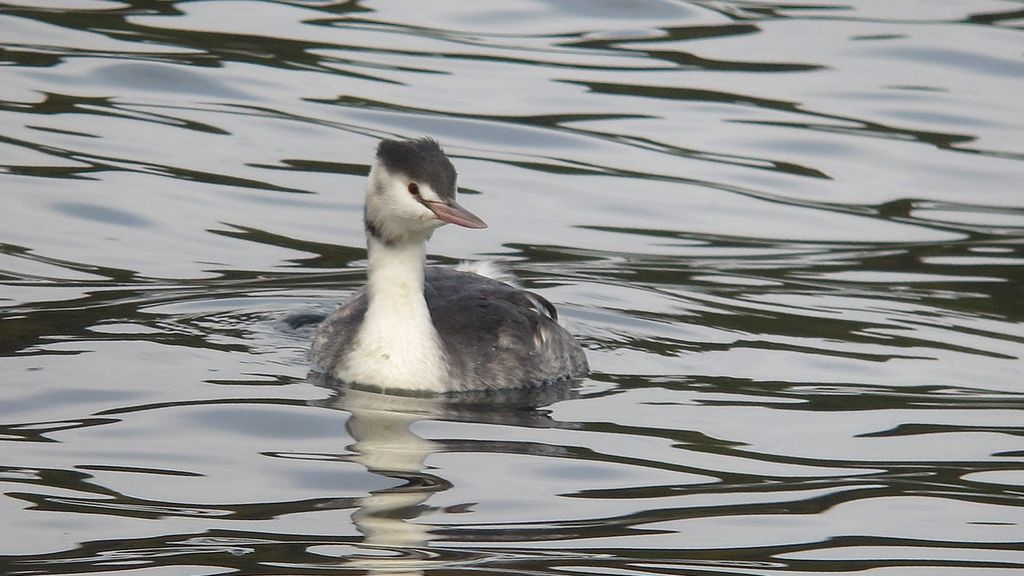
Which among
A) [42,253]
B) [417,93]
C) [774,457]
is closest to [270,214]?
[42,253]

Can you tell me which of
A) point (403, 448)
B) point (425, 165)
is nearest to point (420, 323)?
point (425, 165)

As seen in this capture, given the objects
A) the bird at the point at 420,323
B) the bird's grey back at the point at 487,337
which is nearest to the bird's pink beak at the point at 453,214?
the bird at the point at 420,323

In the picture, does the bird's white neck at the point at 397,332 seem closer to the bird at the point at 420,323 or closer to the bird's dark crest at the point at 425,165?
the bird at the point at 420,323

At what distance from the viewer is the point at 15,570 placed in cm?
570

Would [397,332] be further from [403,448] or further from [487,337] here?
[403,448]

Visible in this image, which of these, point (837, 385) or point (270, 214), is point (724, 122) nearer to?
point (270, 214)

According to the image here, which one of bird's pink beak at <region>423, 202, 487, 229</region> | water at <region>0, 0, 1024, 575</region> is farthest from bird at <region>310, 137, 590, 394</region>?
water at <region>0, 0, 1024, 575</region>

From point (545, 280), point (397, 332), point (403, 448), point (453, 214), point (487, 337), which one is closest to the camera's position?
point (403, 448)

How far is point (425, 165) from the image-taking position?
26.6ft

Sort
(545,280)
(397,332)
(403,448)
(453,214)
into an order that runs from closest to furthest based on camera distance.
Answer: (403,448) < (453,214) < (397,332) < (545,280)

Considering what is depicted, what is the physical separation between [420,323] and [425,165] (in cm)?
78

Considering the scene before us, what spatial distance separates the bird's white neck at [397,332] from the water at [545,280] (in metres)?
0.20

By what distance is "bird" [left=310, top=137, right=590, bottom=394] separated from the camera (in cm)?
818

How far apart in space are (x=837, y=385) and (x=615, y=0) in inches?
349
